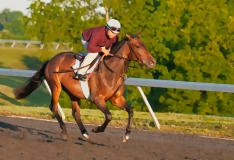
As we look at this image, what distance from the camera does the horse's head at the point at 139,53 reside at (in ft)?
29.3

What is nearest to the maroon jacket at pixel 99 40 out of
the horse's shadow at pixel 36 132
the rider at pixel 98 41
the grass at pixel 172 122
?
the rider at pixel 98 41

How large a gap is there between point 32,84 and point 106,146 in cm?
252

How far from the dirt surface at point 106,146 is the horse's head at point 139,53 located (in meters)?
1.19

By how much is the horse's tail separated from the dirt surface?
23.5 inches

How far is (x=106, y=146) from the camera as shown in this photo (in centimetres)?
915

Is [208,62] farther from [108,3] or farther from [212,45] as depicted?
[108,3]

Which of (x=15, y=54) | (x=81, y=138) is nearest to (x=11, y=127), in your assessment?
(x=81, y=138)

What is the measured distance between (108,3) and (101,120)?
864 inches

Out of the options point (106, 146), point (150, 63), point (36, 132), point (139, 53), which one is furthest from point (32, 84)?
point (150, 63)

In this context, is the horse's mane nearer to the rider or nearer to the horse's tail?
the rider

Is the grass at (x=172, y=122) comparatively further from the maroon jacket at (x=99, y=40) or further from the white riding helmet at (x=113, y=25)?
the white riding helmet at (x=113, y=25)

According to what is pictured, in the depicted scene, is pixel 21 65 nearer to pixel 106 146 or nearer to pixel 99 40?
pixel 99 40

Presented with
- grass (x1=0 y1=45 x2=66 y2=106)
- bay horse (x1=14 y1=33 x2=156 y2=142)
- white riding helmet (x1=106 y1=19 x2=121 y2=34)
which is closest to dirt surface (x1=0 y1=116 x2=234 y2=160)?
bay horse (x1=14 y1=33 x2=156 y2=142)

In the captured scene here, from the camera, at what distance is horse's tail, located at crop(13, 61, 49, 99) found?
10.9 m
